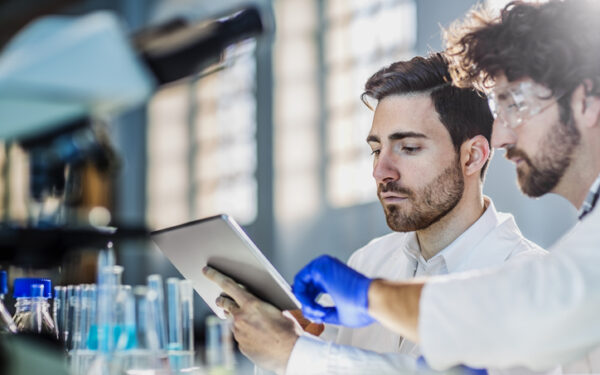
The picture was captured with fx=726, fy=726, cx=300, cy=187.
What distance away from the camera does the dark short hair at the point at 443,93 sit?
1.85 meters

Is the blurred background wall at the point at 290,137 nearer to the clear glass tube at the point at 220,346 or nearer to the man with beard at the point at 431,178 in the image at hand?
the man with beard at the point at 431,178

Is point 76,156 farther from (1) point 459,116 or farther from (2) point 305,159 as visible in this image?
(2) point 305,159

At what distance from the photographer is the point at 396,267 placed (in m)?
1.98

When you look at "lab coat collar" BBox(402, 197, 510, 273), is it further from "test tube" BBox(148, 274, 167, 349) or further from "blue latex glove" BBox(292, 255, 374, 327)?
"test tube" BBox(148, 274, 167, 349)

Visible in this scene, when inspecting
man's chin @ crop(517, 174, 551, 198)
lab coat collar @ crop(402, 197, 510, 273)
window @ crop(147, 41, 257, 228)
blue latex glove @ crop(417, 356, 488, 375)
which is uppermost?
window @ crop(147, 41, 257, 228)

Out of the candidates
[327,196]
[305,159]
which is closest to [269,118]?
[305,159]

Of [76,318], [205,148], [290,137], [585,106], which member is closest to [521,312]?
[585,106]

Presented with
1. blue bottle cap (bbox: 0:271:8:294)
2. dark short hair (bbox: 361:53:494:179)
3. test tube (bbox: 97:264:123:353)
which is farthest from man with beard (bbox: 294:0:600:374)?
blue bottle cap (bbox: 0:271:8:294)

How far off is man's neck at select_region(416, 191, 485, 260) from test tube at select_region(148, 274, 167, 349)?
81 centimetres

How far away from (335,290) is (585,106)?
22.2 inches

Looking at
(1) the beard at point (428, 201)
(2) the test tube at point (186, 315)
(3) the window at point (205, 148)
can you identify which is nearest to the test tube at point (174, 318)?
(2) the test tube at point (186, 315)

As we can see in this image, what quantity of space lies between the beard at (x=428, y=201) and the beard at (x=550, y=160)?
42cm

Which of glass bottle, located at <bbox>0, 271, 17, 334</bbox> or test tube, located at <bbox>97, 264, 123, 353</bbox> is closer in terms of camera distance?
test tube, located at <bbox>97, 264, 123, 353</bbox>

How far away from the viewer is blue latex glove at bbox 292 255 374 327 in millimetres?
1265
